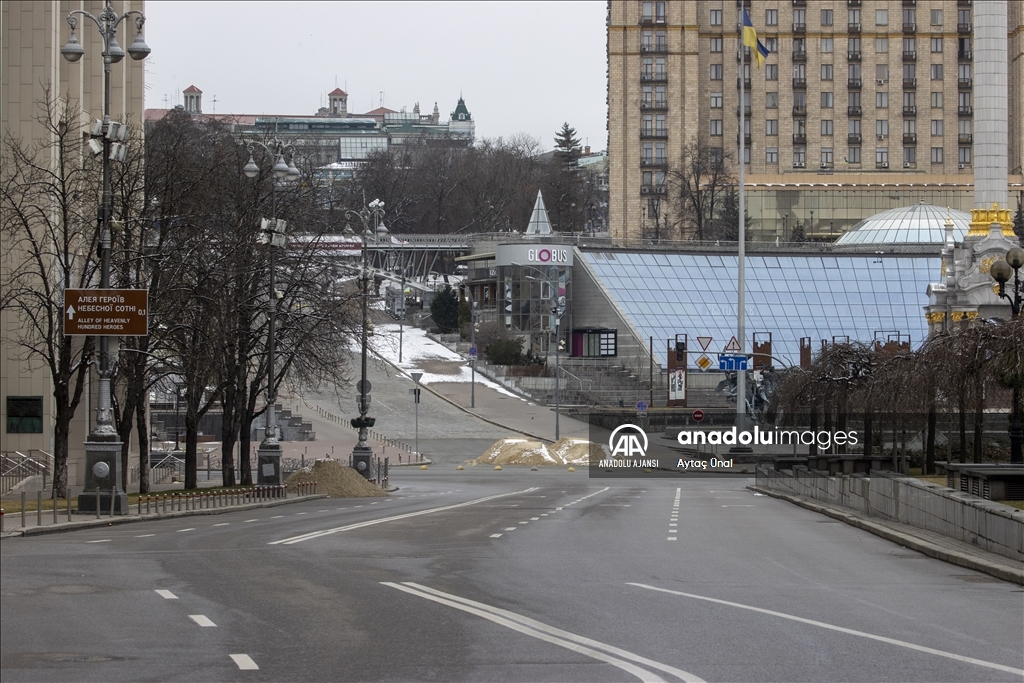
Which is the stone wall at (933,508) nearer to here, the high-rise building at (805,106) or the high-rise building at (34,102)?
the high-rise building at (34,102)

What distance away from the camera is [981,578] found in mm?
16625

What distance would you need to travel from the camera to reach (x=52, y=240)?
3497 centimetres

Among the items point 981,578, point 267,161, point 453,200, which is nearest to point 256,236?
point 267,161

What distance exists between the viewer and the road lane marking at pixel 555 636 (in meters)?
10.5

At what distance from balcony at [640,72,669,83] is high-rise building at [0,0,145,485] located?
301ft

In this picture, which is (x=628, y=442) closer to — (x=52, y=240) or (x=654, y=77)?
(x=52, y=240)

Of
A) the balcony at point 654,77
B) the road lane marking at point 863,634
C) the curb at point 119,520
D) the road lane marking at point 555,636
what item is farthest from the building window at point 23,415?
the balcony at point 654,77

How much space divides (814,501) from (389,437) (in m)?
44.2

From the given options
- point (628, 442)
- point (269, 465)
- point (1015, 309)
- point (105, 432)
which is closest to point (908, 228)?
point (628, 442)

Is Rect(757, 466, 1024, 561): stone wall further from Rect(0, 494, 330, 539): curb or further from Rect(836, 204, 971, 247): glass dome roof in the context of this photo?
Rect(836, 204, 971, 247): glass dome roof

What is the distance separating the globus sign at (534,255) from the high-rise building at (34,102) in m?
63.5

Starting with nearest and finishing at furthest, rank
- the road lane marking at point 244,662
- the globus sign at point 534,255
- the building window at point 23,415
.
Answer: the road lane marking at point 244,662, the building window at point 23,415, the globus sign at point 534,255

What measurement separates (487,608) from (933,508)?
11.6m

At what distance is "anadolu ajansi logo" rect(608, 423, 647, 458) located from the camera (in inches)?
2648
